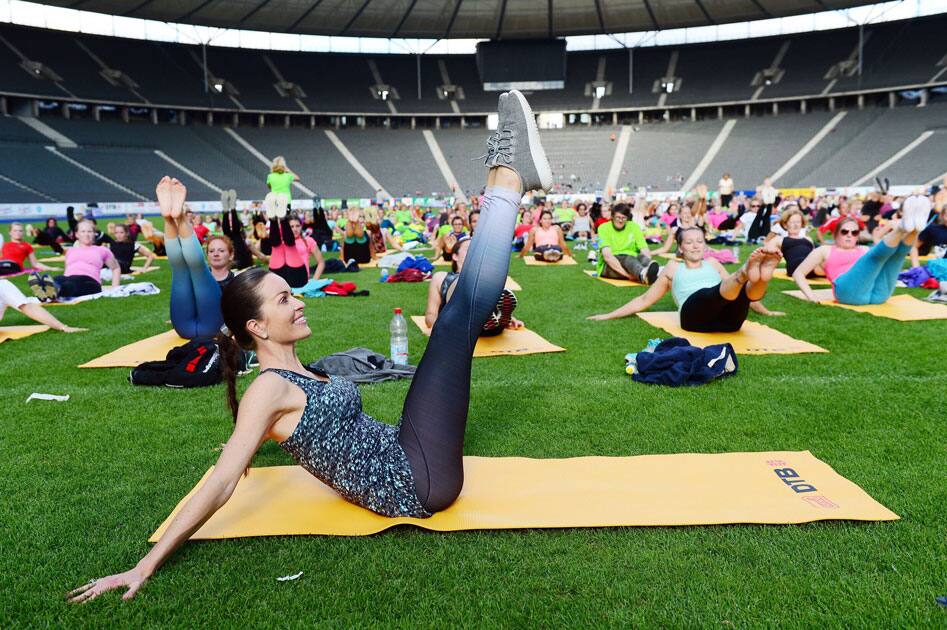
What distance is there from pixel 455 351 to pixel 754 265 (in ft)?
11.0

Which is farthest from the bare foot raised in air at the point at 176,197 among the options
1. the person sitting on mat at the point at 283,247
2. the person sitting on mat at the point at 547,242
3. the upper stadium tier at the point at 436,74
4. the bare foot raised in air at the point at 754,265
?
the upper stadium tier at the point at 436,74

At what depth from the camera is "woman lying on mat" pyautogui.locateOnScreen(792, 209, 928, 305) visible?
246 inches

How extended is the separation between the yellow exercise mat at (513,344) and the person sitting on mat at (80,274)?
218 inches

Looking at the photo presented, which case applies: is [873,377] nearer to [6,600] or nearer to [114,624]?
[114,624]

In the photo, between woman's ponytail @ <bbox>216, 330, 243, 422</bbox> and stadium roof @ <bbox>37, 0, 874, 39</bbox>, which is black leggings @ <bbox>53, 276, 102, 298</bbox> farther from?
stadium roof @ <bbox>37, 0, 874, 39</bbox>

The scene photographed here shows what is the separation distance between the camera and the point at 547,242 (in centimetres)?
1346

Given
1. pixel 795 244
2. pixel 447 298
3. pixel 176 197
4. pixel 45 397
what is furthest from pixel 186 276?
pixel 795 244

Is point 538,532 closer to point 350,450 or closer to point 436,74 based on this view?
point 350,450

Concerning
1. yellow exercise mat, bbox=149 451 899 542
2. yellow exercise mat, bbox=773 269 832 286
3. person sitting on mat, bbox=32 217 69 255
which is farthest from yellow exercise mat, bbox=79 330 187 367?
person sitting on mat, bbox=32 217 69 255

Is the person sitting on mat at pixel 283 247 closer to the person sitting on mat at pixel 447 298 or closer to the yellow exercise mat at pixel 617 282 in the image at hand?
the person sitting on mat at pixel 447 298

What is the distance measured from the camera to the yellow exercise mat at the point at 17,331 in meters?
6.81

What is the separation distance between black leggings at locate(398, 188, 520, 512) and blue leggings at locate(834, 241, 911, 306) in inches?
229

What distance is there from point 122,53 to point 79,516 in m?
42.4

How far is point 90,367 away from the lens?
552cm
